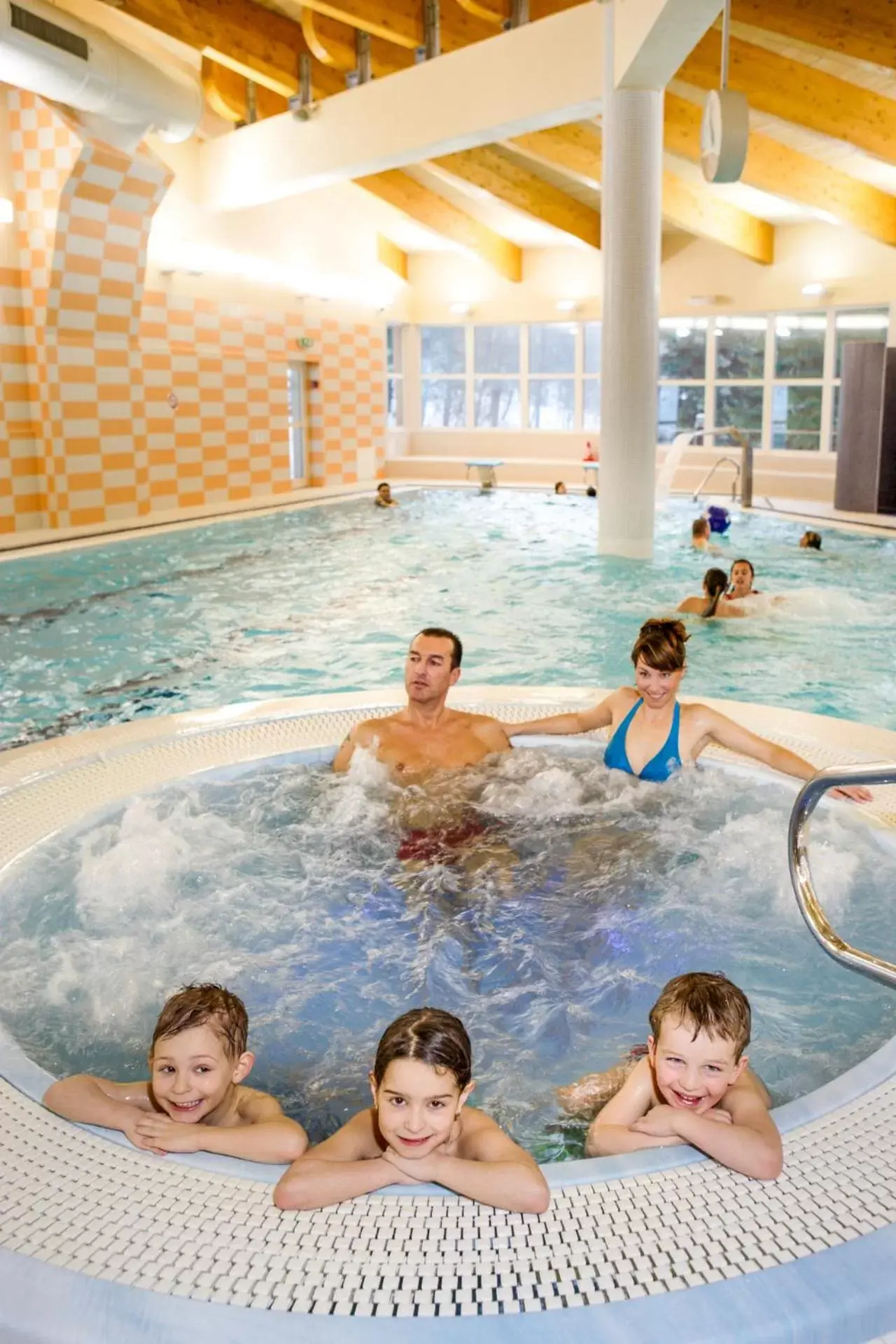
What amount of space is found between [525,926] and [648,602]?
502 centimetres

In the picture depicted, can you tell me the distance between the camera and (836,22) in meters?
7.79

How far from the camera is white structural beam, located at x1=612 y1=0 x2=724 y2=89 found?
6707 millimetres

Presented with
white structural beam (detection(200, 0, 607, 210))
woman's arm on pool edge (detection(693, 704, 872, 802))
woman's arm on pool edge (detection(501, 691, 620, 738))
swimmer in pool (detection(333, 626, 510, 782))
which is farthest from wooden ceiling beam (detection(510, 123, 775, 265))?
woman's arm on pool edge (detection(693, 704, 872, 802))

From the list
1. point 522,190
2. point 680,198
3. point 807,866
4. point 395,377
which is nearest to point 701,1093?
point 807,866

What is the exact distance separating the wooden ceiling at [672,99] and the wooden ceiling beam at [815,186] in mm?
14

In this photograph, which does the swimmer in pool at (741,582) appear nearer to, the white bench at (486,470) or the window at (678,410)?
the white bench at (486,470)

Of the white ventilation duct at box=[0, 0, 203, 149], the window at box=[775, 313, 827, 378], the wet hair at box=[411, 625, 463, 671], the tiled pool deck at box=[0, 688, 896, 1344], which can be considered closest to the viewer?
the tiled pool deck at box=[0, 688, 896, 1344]

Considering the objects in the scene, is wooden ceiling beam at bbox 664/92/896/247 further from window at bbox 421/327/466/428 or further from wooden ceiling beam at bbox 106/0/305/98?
window at bbox 421/327/466/428

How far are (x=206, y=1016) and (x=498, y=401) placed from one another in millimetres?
17076

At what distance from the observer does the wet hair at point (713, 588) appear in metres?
7.01

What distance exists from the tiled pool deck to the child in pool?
29 mm

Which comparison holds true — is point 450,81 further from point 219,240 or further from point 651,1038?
point 651,1038

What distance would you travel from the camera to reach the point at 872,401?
37.5ft

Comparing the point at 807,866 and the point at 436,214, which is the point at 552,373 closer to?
the point at 436,214
